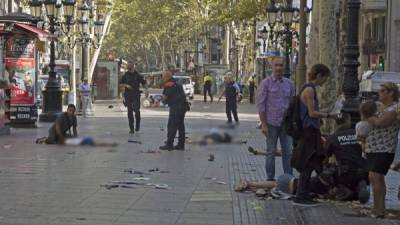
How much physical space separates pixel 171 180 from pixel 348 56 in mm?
3121

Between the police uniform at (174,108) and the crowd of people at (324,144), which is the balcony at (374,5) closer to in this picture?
the police uniform at (174,108)

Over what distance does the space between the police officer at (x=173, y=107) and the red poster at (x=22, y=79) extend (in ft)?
22.3

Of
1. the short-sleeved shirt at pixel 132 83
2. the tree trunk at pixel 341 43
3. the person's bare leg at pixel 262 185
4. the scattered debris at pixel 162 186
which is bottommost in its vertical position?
the scattered debris at pixel 162 186

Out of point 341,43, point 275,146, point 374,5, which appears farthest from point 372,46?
point 275,146

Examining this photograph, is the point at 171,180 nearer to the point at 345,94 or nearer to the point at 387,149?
the point at 345,94

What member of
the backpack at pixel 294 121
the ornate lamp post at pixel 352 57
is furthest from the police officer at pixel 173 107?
the backpack at pixel 294 121

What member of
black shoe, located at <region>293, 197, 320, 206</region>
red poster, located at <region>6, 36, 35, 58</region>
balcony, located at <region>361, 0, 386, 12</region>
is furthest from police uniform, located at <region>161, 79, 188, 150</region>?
balcony, located at <region>361, 0, 386, 12</region>

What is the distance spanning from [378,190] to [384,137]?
628mm

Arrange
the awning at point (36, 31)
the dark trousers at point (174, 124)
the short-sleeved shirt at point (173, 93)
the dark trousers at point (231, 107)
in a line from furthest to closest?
the dark trousers at point (231, 107), the awning at point (36, 31), the short-sleeved shirt at point (173, 93), the dark trousers at point (174, 124)

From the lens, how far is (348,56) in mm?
11336

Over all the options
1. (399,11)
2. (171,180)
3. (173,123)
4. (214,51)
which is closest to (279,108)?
(171,180)

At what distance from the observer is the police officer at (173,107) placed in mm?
16469

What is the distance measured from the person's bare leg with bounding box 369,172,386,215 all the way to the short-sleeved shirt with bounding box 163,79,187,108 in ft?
25.8

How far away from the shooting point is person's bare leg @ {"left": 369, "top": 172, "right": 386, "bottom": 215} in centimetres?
915
